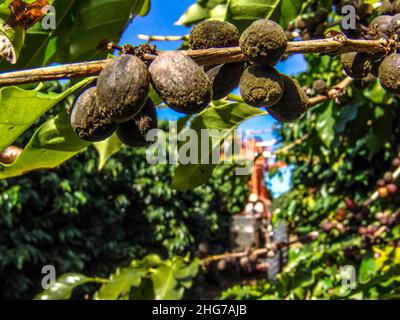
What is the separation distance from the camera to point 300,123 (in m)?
3.83

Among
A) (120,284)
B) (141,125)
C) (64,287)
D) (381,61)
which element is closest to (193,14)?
(381,61)

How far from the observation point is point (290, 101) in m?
0.64

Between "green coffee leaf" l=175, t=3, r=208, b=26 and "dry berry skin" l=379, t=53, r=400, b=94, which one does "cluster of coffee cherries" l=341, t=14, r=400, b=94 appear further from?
A: "green coffee leaf" l=175, t=3, r=208, b=26

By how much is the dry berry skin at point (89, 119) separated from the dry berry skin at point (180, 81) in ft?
0.28

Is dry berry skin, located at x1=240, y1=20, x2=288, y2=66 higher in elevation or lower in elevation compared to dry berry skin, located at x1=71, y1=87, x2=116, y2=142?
higher

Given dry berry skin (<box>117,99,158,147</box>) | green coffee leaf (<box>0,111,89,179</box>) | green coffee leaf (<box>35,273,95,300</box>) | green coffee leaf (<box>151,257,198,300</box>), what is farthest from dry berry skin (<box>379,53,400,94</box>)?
green coffee leaf (<box>35,273,95,300</box>)

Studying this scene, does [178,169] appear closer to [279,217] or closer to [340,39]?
[340,39]

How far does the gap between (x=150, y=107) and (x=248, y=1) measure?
0.56 meters

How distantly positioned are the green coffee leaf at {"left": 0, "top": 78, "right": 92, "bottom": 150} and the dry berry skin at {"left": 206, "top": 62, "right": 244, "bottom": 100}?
0.20 metres

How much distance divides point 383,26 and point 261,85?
308 mm

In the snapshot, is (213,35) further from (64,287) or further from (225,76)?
(64,287)

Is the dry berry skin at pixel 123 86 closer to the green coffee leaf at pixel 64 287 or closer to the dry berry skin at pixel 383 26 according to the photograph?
the dry berry skin at pixel 383 26

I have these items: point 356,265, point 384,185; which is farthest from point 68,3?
point 356,265

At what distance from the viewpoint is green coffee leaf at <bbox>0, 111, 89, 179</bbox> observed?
34.0 inches
